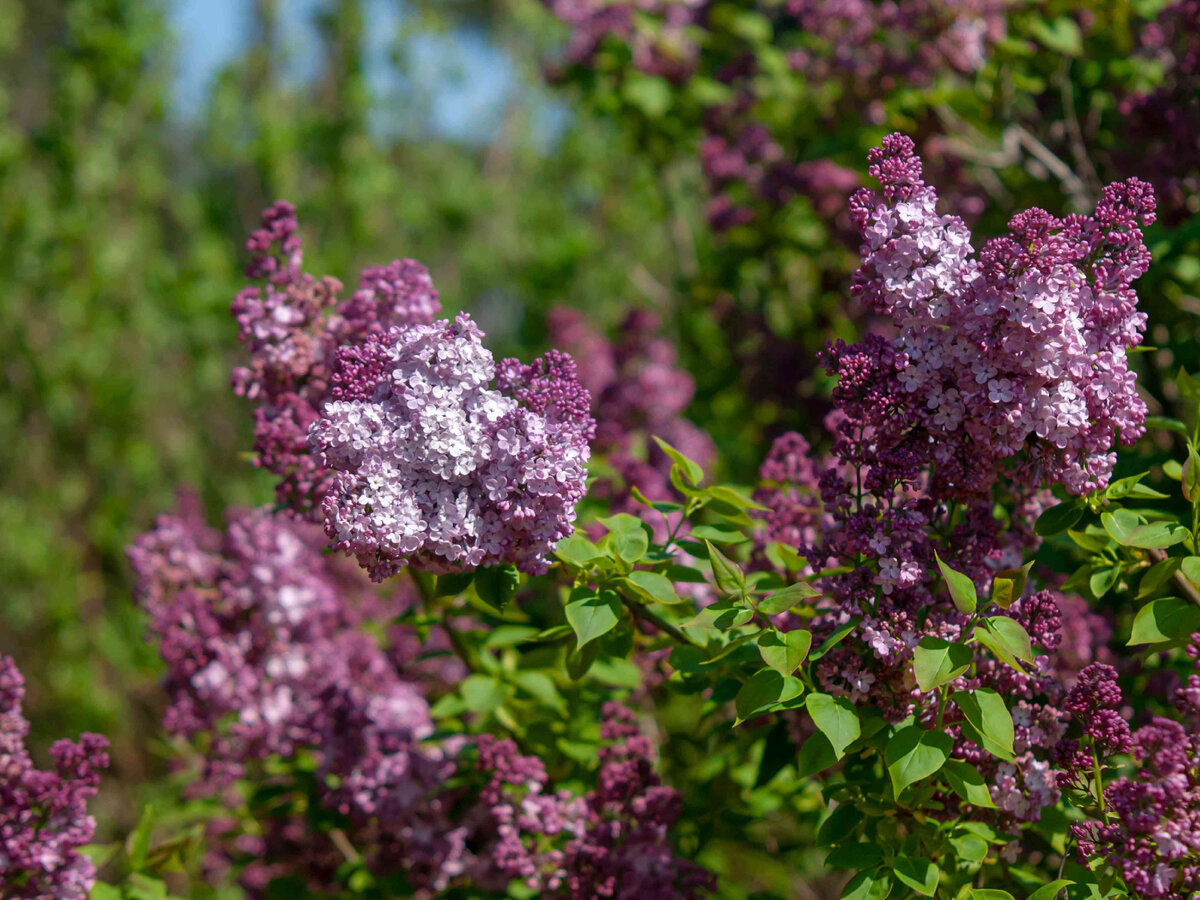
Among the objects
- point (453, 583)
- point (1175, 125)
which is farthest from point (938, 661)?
point (1175, 125)

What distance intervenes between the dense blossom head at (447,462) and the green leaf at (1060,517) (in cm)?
72

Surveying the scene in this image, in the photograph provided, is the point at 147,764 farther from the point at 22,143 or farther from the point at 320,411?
the point at 320,411

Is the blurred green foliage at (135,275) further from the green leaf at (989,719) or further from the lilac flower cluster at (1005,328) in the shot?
the green leaf at (989,719)

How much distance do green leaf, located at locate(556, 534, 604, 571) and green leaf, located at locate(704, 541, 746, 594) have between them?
6.6 inches

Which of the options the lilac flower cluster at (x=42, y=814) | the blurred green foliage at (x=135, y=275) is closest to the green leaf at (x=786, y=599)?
the lilac flower cluster at (x=42, y=814)

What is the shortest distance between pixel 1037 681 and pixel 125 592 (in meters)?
6.70

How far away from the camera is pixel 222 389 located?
25.4 ft

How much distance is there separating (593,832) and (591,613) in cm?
73

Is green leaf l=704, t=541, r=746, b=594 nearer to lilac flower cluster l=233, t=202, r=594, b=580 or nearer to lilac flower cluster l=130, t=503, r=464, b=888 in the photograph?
lilac flower cluster l=233, t=202, r=594, b=580

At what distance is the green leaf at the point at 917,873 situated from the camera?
1428 millimetres

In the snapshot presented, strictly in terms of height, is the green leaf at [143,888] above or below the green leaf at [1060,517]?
below

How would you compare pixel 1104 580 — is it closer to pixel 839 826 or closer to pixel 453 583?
pixel 839 826

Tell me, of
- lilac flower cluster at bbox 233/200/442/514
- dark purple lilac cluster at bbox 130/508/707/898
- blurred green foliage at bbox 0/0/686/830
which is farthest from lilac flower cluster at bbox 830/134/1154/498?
blurred green foliage at bbox 0/0/686/830

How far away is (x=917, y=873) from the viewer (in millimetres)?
1458
